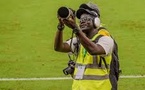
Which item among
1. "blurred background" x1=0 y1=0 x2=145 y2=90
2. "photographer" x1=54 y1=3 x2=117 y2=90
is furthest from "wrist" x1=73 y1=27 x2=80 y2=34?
"blurred background" x1=0 y1=0 x2=145 y2=90

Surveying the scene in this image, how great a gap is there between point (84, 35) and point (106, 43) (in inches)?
19.2

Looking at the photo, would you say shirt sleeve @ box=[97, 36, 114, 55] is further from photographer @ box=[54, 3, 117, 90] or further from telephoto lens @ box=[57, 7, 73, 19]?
telephoto lens @ box=[57, 7, 73, 19]

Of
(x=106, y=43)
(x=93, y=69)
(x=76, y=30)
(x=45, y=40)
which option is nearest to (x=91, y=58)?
(x=93, y=69)

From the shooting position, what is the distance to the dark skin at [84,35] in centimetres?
570

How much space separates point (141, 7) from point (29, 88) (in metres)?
8.75

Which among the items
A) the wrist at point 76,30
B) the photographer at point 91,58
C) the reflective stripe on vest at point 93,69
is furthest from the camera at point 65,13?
the reflective stripe on vest at point 93,69

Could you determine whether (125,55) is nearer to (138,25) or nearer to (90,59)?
(138,25)

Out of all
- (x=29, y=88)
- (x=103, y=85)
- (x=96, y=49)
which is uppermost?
(x=96, y=49)

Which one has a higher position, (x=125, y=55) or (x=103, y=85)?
(x=103, y=85)

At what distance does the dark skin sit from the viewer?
5698 mm

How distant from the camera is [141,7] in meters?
19.0

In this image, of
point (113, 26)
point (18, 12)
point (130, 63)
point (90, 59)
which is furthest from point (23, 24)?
point (90, 59)

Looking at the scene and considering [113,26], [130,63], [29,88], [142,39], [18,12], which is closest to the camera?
[29,88]

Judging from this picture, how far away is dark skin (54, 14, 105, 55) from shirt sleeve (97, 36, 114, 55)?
67 millimetres
